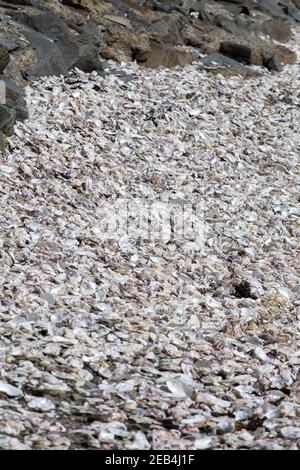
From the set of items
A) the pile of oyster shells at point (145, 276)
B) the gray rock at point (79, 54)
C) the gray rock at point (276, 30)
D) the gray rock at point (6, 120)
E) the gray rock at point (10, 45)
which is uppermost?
the gray rock at point (10, 45)

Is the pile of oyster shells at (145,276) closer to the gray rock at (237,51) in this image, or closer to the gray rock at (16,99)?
→ the gray rock at (16,99)

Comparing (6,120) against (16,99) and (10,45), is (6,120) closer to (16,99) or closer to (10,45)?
(16,99)

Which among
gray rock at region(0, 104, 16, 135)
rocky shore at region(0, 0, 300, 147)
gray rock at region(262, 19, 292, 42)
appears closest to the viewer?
gray rock at region(0, 104, 16, 135)

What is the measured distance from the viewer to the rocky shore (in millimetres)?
12852

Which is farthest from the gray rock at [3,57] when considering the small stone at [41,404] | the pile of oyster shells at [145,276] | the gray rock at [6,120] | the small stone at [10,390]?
the small stone at [41,404]

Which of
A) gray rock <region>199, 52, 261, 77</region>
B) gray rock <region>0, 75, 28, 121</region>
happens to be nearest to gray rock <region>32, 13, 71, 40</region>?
gray rock <region>0, 75, 28, 121</region>

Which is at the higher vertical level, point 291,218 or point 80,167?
point 80,167

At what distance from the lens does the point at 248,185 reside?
37.9 feet

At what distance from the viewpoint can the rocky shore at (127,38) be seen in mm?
12852

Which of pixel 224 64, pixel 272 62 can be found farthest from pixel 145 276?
pixel 272 62

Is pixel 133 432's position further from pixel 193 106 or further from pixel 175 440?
pixel 193 106

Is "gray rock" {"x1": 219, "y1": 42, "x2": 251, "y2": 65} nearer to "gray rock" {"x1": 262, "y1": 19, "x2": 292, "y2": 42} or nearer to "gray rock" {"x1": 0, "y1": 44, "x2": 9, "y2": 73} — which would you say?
"gray rock" {"x1": 262, "y1": 19, "x2": 292, "y2": 42}
